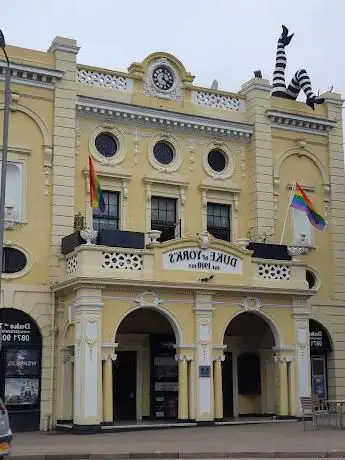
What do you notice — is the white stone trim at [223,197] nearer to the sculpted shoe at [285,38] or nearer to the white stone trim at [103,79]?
the white stone trim at [103,79]

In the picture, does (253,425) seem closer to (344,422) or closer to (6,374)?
(344,422)

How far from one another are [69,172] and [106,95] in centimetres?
340

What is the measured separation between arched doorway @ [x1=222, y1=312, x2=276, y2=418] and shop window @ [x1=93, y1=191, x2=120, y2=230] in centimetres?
577

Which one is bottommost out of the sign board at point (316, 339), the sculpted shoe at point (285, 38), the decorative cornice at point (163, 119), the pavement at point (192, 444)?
the pavement at point (192, 444)

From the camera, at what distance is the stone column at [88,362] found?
2284 cm

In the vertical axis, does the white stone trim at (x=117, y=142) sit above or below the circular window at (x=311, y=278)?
above

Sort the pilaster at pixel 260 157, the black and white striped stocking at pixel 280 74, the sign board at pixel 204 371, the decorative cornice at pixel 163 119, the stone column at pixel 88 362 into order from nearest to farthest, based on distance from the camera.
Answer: the stone column at pixel 88 362 < the sign board at pixel 204 371 < the decorative cornice at pixel 163 119 < the pilaster at pixel 260 157 < the black and white striped stocking at pixel 280 74

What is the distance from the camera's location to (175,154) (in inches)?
1136

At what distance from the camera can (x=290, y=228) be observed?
30297mm

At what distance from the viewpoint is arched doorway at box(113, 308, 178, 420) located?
27625 mm

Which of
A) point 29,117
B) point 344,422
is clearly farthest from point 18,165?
point 344,422

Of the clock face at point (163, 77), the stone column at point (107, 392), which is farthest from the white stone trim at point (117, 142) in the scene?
the stone column at point (107, 392)

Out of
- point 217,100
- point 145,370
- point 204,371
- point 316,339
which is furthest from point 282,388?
point 217,100

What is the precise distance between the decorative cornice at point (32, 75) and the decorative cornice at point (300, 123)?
8826mm
